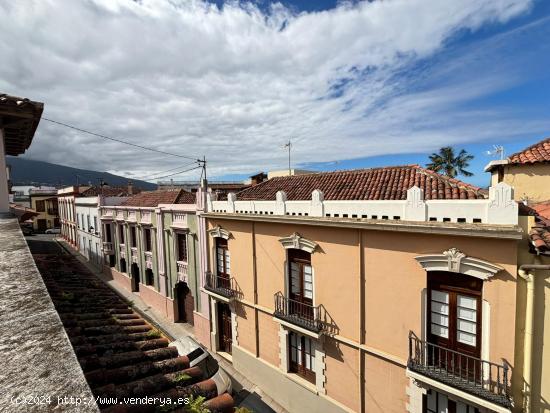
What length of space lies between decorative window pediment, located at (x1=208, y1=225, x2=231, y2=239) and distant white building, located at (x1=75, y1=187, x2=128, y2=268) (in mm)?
17784

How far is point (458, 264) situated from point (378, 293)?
2544mm

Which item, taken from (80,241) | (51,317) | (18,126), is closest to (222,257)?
(18,126)

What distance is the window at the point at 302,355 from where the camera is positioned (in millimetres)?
11805

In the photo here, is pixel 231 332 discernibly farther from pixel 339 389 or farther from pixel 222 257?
pixel 339 389

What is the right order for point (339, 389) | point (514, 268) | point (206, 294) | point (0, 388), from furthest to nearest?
point (206, 294) < point (339, 389) < point (514, 268) < point (0, 388)

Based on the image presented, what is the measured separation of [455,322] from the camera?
26.1 feet

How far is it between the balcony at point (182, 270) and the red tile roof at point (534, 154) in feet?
56.9

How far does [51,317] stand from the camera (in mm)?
2811

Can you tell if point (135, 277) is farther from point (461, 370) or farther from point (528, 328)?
point (528, 328)

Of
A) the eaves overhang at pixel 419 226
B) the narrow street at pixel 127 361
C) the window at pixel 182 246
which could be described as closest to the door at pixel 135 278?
the window at pixel 182 246

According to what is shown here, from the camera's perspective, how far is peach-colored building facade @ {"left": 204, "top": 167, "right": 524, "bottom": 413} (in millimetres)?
7211

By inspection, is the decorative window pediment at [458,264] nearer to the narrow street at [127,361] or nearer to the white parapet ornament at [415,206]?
the white parapet ornament at [415,206]

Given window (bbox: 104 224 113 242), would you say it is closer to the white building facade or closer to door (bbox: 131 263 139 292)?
the white building facade

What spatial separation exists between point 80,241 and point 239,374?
3137cm
